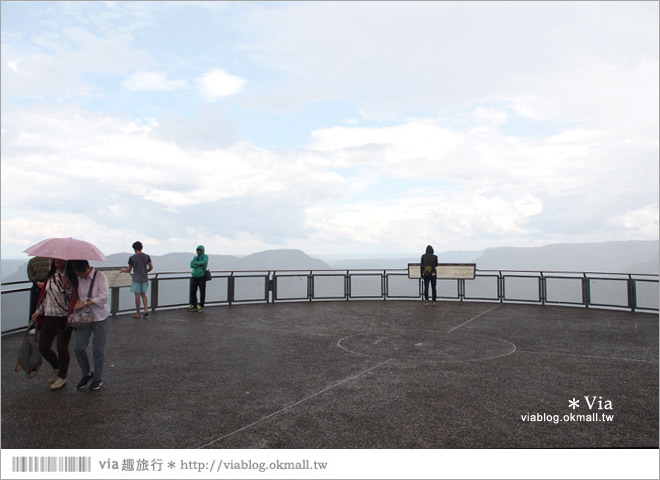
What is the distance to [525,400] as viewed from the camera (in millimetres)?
6160

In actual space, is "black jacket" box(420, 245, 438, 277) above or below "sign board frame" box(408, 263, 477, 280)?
above

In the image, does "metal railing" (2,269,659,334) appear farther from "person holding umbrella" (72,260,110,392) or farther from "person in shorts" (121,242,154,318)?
"person holding umbrella" (72,260,110,392)

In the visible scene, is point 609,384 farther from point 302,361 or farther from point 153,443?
point 153,443

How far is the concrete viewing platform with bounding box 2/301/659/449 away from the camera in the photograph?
496cm

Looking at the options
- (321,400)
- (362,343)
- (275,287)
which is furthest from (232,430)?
(275,287)

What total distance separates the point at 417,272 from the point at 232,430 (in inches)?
548

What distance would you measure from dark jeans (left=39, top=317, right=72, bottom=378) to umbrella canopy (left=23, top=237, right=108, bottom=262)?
1189mm

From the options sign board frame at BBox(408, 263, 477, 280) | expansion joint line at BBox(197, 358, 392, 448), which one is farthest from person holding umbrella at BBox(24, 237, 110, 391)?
sign board frame at BBox(408, 263, 477, 280)

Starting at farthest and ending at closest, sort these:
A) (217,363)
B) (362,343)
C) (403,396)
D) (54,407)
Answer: (362,343), (217,363), (403,396), (54,407)

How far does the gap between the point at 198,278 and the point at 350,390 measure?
9386 millimetres

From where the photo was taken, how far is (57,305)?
6398mm

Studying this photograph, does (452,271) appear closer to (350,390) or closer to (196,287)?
(196,287)

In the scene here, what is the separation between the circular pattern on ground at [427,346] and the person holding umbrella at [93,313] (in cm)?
460

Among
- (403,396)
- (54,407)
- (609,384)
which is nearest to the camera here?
(54,407)
